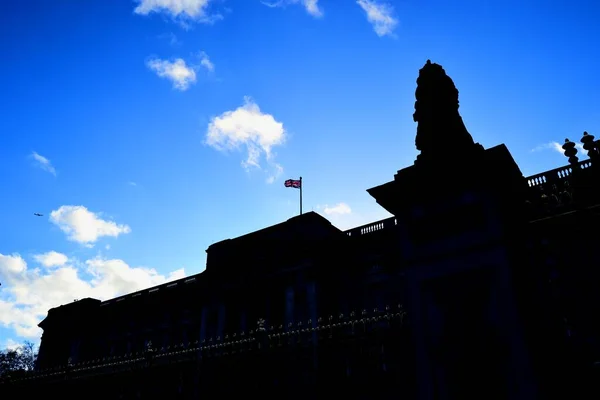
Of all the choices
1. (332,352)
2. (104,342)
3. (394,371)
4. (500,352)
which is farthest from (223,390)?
(104,342)

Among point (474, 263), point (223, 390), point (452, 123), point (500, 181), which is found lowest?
point (223, 390)

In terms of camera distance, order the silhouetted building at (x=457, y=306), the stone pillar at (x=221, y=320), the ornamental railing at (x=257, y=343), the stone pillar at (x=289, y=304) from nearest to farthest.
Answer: the silhouetted building at (x=457, y=306) → the ornamental railing at (x=257, y=343) → the stone pillar at (x=289, y=304) → the stone pillar at (x=221, y=320)

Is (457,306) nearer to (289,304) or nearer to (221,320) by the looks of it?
(289,304)

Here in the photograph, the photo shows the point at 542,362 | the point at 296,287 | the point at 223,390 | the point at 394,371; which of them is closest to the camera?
the point at 542,362

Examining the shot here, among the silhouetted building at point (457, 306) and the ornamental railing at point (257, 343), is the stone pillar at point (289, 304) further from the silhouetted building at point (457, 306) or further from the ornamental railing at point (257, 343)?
the silhouetted building at point (457, 306)

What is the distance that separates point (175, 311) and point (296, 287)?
11.4m

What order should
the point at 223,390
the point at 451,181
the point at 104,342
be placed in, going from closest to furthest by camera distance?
1. the point at 451,181
2. the point at 223,390
3. the point at 104,342

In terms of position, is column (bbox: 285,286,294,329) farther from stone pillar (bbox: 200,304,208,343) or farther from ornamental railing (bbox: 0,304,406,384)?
stone pillar (bbox: 200,304,208,343)

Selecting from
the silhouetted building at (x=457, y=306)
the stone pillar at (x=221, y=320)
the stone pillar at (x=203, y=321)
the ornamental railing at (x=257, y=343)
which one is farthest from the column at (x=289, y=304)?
the silhouetted building at (x=457, y=306)

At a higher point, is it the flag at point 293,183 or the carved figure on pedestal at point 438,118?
the flag at point 293,183

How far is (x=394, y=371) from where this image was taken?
1149 cm

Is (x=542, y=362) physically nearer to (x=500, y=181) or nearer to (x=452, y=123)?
(x=500, y=181)

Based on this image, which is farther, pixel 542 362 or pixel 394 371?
pixel 394 371

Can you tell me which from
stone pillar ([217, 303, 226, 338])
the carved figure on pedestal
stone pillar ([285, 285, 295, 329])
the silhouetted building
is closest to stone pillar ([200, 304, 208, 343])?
stone pillar ([217, 303, 226, 338])
